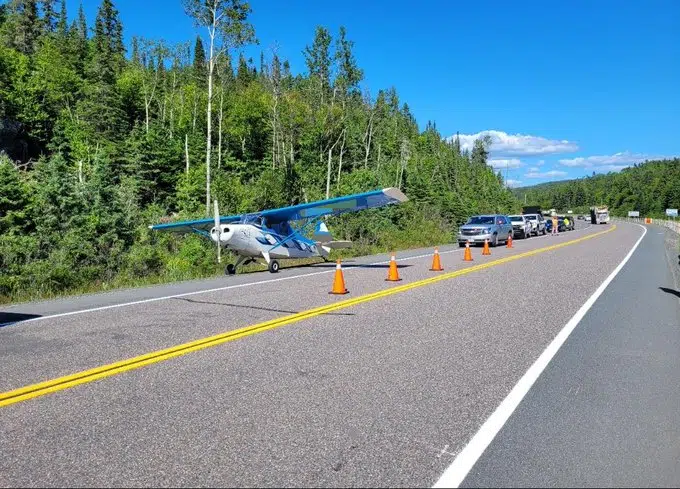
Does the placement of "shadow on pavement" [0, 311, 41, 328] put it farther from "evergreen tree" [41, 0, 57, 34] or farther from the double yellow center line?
"evergreen tree" [41, 0, 57, 34]

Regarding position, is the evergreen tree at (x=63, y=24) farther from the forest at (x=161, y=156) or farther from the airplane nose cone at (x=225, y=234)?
the airplane nose cone at (x=225, y=234)

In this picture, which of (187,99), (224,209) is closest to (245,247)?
(224,209)

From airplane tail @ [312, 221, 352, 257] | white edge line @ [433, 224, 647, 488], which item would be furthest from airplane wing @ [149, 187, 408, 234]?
white edge line @ [433, 224, 647, 488]

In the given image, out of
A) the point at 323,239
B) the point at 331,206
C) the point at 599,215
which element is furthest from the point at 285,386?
the point at 599,215

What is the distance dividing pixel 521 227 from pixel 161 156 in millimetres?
36332

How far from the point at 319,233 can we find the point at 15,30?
279ft

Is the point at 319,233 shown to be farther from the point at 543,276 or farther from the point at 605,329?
the point at 605,329

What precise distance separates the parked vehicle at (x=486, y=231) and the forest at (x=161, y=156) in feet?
11.6

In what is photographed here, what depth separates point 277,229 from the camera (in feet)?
63.1

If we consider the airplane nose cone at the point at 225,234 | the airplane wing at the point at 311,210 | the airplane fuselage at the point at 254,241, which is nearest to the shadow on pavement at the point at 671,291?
the airplane wing at the point at 311,210

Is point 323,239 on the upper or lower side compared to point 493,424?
upper

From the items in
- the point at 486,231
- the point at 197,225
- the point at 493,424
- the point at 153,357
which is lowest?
the point at 493,424

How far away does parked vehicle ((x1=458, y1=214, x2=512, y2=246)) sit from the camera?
3228cm

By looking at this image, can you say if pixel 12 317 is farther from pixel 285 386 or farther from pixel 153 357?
pixel 285 386
